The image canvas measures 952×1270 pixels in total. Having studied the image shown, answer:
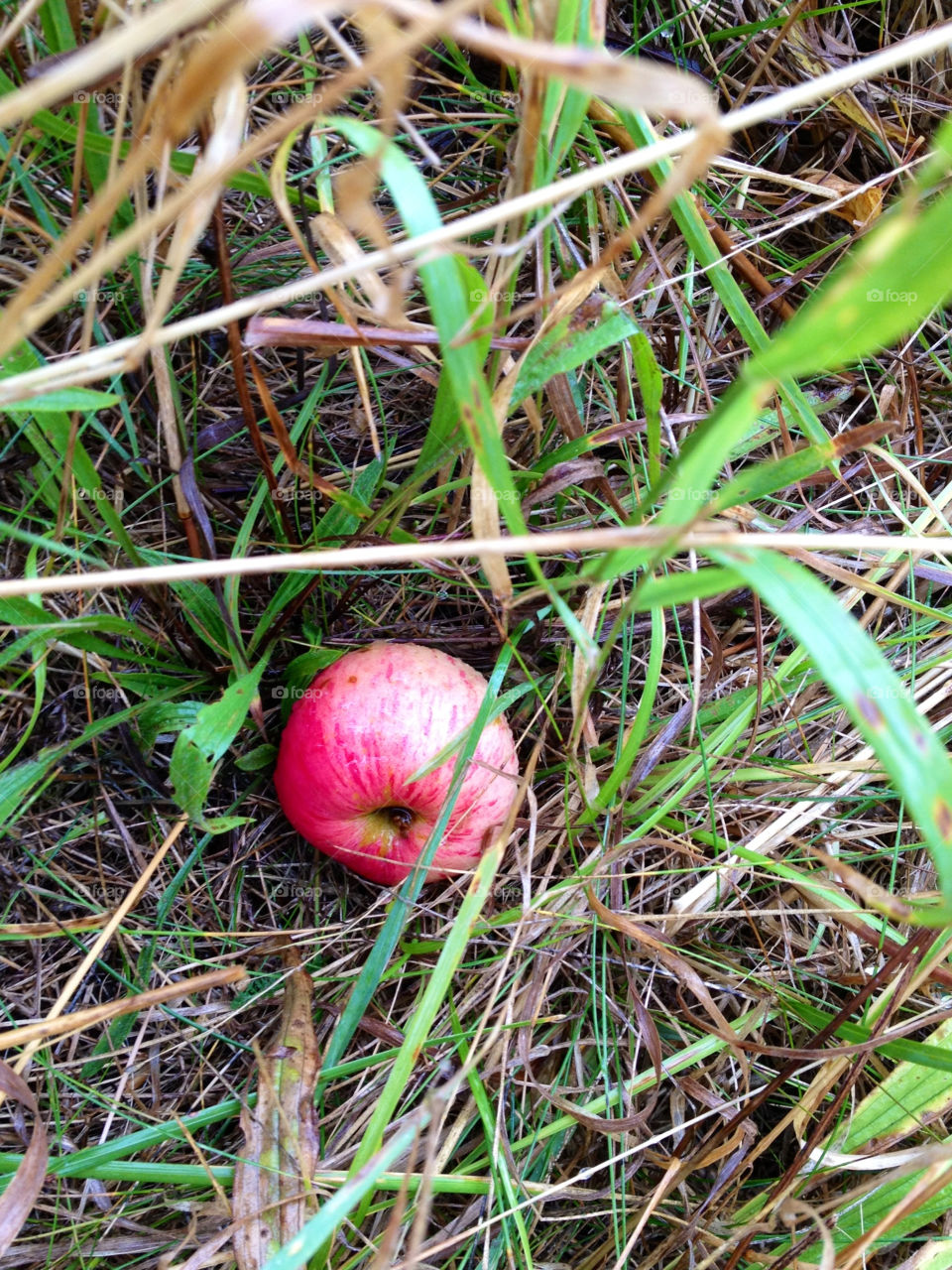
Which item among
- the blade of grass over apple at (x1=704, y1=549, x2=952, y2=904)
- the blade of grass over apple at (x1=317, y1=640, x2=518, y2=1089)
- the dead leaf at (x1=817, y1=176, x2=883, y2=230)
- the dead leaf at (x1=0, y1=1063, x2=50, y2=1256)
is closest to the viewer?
the blade of grass over apple at (x1=704, y1=549, x2=952, y2=904)

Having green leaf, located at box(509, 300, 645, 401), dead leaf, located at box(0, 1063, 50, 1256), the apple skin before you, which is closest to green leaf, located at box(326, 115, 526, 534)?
green leaf, located at box(509, 300, 645, 401)

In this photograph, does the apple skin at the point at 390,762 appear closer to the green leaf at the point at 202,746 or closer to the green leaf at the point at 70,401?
the green leaf at the point at 202,746

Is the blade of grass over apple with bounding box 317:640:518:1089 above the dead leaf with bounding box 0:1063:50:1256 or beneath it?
beneath

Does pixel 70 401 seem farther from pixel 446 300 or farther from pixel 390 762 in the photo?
pixel 390 762

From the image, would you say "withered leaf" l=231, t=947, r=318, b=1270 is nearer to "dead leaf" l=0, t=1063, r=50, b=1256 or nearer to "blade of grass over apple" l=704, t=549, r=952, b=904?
"dead leaf" l=0, t=1063, r=50, b=1256

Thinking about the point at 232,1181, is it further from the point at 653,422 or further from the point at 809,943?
the point at 653,422

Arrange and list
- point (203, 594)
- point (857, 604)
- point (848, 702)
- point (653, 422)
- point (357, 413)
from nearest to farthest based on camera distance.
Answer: point (848, 702)
point (653, 422)
point (203, 594)
point (357, 413)
point (857, 604)

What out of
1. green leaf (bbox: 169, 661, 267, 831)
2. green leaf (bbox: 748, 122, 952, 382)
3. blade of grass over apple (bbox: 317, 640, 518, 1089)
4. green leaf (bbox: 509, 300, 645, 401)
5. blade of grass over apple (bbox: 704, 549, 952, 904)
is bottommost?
blade of grass over apple (bbox: 317, 640, 518, 1089)

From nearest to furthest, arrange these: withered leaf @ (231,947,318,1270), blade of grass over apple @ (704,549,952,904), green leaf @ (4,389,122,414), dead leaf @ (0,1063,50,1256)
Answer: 1. blade of grass over apple @ (704,549,952,904)
2. green leaf @ (4,389,122,414)
3. dead leaf @ (0,1063,50,1256)
4. withered leaf @ (231,947,318,1270)

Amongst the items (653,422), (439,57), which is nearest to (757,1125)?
(653,422)
